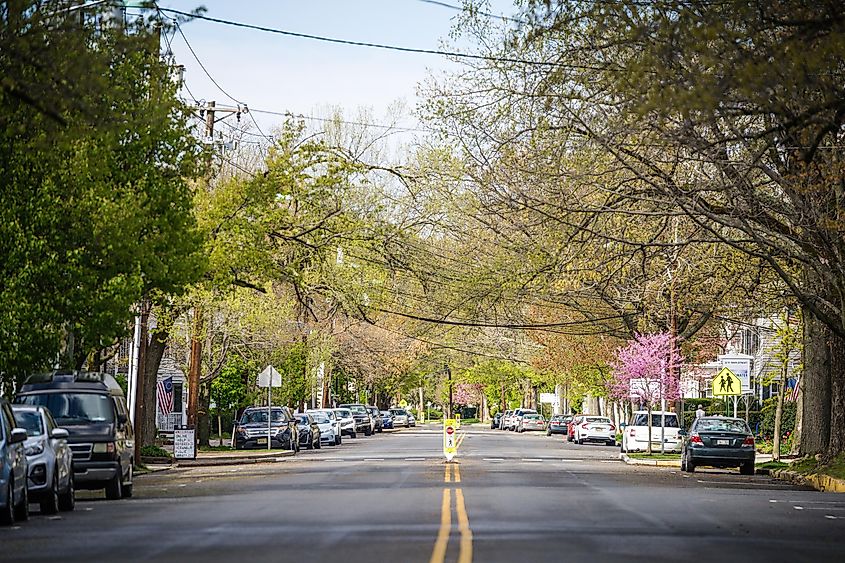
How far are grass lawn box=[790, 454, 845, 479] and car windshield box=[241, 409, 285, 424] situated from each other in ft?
69.2

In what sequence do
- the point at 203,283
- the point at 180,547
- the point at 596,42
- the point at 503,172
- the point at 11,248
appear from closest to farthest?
the point at 180,547
the point at 596,42
the point at 11,248
the point at 503,172
the point at 203,283

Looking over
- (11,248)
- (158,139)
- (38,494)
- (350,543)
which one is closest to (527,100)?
(158,139)

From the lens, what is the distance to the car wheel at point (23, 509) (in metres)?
19.0

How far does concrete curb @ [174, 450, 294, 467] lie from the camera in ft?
133

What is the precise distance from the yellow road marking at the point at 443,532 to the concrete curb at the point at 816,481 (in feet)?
34.1

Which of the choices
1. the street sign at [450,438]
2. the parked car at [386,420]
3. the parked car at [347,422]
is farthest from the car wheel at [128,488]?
the parked car at [386,420]

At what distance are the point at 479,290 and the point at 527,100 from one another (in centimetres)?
1633

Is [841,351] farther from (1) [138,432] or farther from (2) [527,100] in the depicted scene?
(1) [138,432]

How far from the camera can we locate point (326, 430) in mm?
60594

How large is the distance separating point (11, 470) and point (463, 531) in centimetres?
627

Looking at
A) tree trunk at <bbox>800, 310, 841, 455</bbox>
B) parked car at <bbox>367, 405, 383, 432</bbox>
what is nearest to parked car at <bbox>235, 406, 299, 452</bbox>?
tree trunk at <bbox>800, 310, 841, 455</bbox>

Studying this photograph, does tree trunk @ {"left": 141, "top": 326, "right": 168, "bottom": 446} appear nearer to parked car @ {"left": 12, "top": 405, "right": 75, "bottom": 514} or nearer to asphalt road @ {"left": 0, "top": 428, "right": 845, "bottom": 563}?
asphalt road @ {"left": 0, "top": 428, "right": 845, "bottom": 563}

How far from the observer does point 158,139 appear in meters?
31.3

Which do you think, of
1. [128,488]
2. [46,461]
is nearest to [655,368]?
[128,488]
